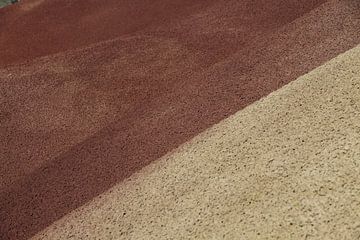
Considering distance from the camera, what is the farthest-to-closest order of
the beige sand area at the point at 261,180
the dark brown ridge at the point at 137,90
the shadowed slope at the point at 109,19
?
the shadowed slope at the point at 109,19, the dark brown ridge at the point at 137,90, the beige sand area at the point at 261,180

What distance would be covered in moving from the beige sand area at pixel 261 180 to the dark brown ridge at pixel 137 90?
461 millimetres

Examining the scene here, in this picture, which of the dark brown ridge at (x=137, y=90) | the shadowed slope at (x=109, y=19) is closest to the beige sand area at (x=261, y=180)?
the dark brown ridge at (x=137, y=90)

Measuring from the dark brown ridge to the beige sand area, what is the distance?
461 millimetres

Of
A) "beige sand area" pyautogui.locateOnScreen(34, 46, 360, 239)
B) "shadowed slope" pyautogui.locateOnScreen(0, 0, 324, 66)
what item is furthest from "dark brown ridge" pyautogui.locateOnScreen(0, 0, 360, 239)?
"beige sand area" pyautogui.locateOnScreen(34, 46, 360, 239)

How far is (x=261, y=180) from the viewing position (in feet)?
20.0

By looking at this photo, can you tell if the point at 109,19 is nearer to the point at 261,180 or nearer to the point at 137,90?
the point at 137,90

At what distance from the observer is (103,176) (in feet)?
24.0

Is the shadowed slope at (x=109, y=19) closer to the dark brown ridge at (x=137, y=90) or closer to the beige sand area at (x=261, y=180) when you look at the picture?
the dark brown ridge at (x=137, y=90)

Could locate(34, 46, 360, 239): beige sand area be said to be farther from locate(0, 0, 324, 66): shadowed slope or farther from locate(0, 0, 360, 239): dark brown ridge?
locate(0, 0, 324, 66): shadowed slope

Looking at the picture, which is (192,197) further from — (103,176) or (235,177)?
(103,176)

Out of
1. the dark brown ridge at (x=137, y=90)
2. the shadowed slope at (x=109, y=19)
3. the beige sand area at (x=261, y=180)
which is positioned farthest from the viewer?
the shadowed slope at (x=109, y=19)

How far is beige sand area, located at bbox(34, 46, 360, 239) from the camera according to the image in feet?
18.1

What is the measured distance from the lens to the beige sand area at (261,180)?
18.1 feet

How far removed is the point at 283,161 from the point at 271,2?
5164 millimetres
